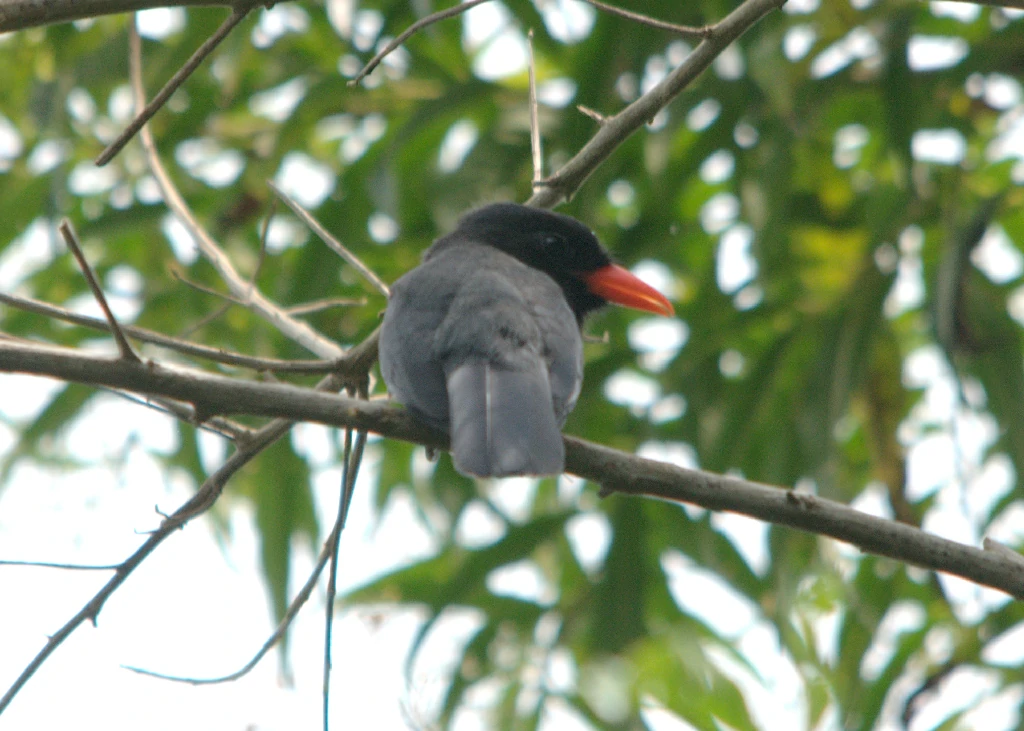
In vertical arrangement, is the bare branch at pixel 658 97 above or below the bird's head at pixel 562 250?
below

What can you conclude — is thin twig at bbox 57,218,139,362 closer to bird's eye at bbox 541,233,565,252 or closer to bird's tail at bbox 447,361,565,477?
bird's tail at bbox 447,361,565,477

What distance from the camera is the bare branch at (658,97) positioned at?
2.46 m

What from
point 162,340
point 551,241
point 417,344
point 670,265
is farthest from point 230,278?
point 670,265

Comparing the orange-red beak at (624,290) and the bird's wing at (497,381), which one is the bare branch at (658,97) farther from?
the orange-red beak at (624,290)

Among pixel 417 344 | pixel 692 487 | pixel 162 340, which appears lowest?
pixel 692 487

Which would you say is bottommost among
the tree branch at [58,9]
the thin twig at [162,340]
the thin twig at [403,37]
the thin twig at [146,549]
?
the thin twig at [146,549]

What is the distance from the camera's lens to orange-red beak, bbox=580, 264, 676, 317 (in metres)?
3.77

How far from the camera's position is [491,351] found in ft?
8.90

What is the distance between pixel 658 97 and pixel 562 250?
1.38 m

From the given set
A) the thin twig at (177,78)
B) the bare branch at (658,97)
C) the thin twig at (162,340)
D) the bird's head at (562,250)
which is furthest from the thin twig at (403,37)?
→ the bird's head at (562,250)

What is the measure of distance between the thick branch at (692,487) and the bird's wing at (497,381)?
15 cm

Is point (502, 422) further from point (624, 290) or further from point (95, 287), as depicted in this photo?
point (624, 290)

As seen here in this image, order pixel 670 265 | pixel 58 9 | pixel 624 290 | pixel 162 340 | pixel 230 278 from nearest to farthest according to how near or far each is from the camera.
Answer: pixel 58 9
pixel 162 340
pixel 230 278
pixel 624 290
pixel 670 265

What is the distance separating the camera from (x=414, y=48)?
510cm
